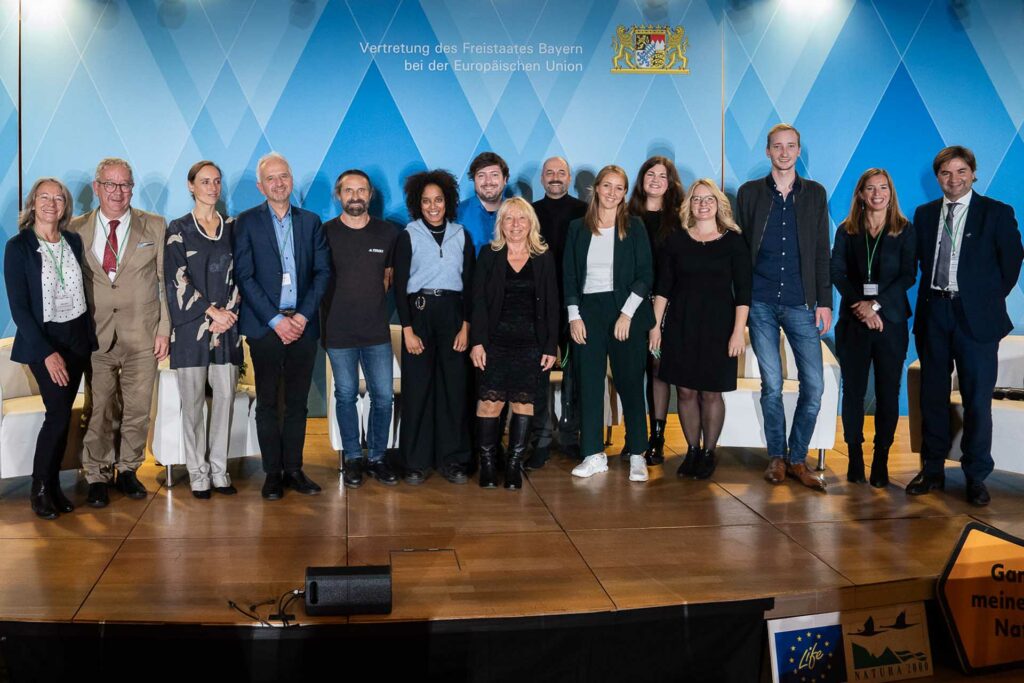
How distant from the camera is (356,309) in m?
4.56

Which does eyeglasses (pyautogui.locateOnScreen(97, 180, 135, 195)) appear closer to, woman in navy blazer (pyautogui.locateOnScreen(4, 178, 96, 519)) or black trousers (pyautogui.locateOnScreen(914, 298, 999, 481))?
woman in navy blazer (pyautogui.locateOnScreen(4, 178, 96, 519))

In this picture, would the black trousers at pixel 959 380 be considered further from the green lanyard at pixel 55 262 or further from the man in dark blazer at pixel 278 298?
the green lanyard at pixel 55 262

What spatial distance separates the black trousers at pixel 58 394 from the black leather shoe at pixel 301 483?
3.28 ft

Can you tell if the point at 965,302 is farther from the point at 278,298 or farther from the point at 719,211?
the point at 278,298

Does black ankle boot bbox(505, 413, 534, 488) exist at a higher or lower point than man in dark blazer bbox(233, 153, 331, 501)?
lower

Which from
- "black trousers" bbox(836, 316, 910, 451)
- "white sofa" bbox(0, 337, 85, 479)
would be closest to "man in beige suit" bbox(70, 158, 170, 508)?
"white sofa" bbox(0, 337, 85, 479)

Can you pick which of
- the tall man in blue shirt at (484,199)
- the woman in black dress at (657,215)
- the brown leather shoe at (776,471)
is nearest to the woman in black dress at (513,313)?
the tall man in blue shirt at (484,199)

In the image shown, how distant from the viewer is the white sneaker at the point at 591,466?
15.9 ft

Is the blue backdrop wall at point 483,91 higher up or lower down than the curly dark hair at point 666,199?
higher up

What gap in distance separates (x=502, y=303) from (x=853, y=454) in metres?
1.93

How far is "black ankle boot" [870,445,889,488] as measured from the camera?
4.69m

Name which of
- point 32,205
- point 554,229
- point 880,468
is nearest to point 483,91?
point 554,229

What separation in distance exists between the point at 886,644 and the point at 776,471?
1.54 m

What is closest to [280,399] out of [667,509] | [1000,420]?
[667,509]
